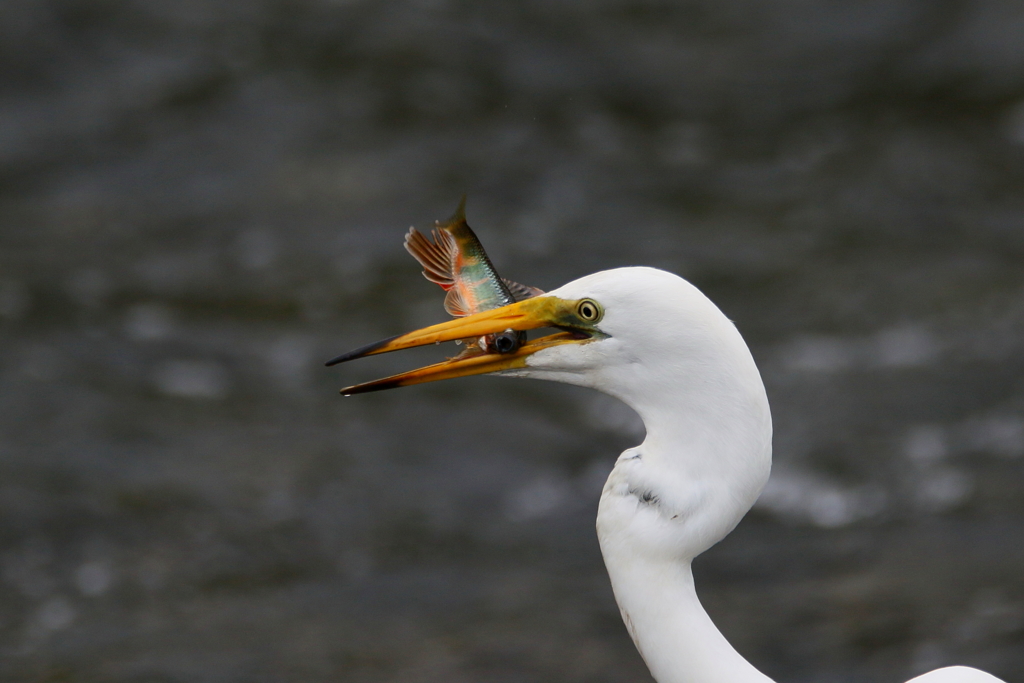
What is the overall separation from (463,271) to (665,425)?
2.32 ft

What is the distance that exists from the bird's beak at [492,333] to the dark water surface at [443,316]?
253 cm

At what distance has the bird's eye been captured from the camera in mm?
2330

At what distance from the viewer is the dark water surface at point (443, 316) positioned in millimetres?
5086

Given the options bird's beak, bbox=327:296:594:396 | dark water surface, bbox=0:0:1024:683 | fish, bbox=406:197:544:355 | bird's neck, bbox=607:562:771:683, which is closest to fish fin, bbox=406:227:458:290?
fish, bbox=406:197:544:355

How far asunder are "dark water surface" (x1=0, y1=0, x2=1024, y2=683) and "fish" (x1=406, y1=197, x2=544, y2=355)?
7.86ft

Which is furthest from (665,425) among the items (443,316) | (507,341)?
(443,316)

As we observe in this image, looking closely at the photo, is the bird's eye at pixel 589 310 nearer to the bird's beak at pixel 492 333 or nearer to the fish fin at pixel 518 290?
the bird's beak at pixel 492 333

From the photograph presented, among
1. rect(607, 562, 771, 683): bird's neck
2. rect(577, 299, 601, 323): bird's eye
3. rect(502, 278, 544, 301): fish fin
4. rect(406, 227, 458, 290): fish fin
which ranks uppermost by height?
rect(406, 227, 458, 290): fish fin

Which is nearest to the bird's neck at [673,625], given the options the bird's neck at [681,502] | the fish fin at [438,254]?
the bird's neck at [681,502]

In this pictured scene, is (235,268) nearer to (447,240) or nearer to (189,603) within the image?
(189,603)

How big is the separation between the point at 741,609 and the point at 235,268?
145 inches

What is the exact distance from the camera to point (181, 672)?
4.83 meters

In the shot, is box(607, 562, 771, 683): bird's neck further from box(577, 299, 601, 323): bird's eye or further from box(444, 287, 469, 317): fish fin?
box(444, 287, 469, 317): fish fin

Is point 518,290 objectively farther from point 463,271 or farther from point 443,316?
point 443,316
